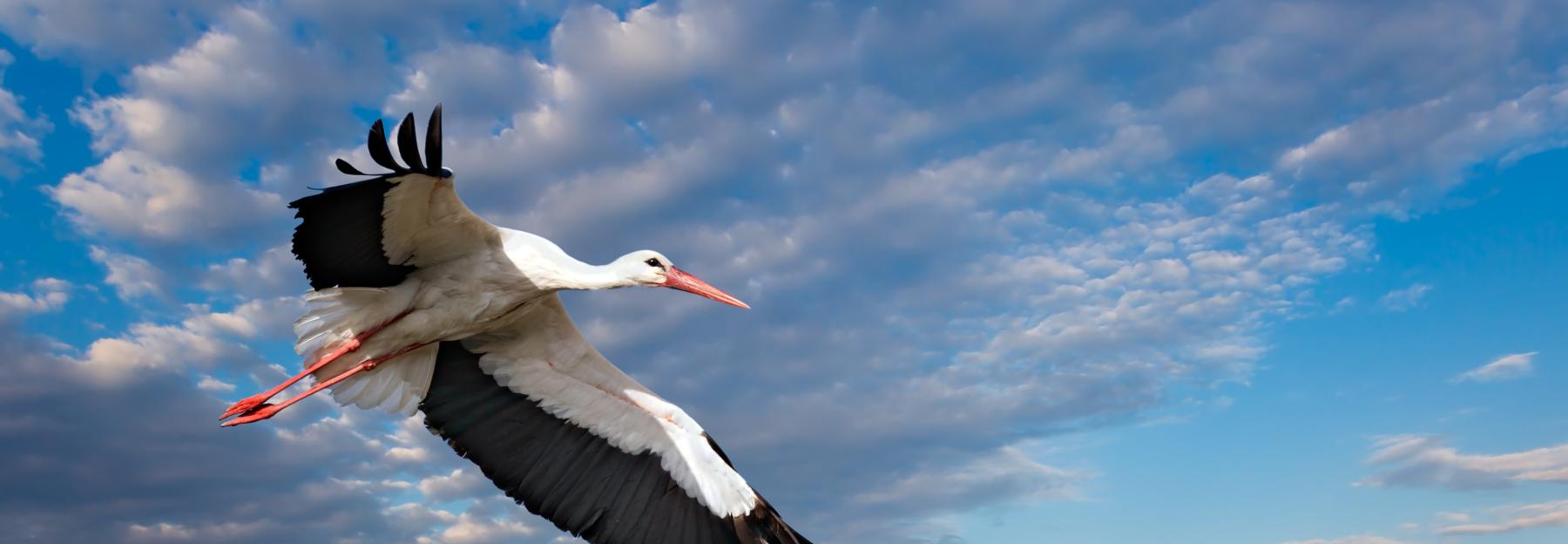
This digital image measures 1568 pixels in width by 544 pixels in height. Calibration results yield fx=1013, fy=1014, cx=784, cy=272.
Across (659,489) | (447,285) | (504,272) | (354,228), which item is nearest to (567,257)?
(504,272)

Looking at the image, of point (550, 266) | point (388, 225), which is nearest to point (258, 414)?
point (388, 225)

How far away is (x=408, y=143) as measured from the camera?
8594 mm

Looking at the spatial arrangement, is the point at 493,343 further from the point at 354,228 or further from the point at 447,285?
the point at 354,228

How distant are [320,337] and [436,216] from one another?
219 cm

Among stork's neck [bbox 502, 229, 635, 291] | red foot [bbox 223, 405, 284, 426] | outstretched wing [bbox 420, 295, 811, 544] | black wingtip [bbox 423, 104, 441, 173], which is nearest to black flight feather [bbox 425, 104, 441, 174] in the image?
black wingtip [bbox 423, 104, 441, 173]

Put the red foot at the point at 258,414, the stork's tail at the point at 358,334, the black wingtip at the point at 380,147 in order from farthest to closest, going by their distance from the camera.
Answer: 1. the red foot at the point at 258,414
2. the stork's tail at the point at 358,334
3. the black wingtip at the point at 380,147

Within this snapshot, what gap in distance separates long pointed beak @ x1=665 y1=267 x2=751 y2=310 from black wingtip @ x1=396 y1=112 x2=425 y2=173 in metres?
3.17

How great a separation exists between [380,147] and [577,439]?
14.5 feet

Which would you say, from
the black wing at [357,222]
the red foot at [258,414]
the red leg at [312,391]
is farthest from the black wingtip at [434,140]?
the red foot at [258,414]

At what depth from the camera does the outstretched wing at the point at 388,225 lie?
909cm

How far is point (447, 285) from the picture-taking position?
10.6 metres

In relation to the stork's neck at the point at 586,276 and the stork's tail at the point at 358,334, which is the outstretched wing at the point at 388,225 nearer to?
the stork's tail at the point at 358,334

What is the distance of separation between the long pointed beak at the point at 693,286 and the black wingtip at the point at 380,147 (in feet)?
10.8

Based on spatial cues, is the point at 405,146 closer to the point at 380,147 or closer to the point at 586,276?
the point at 380,147
